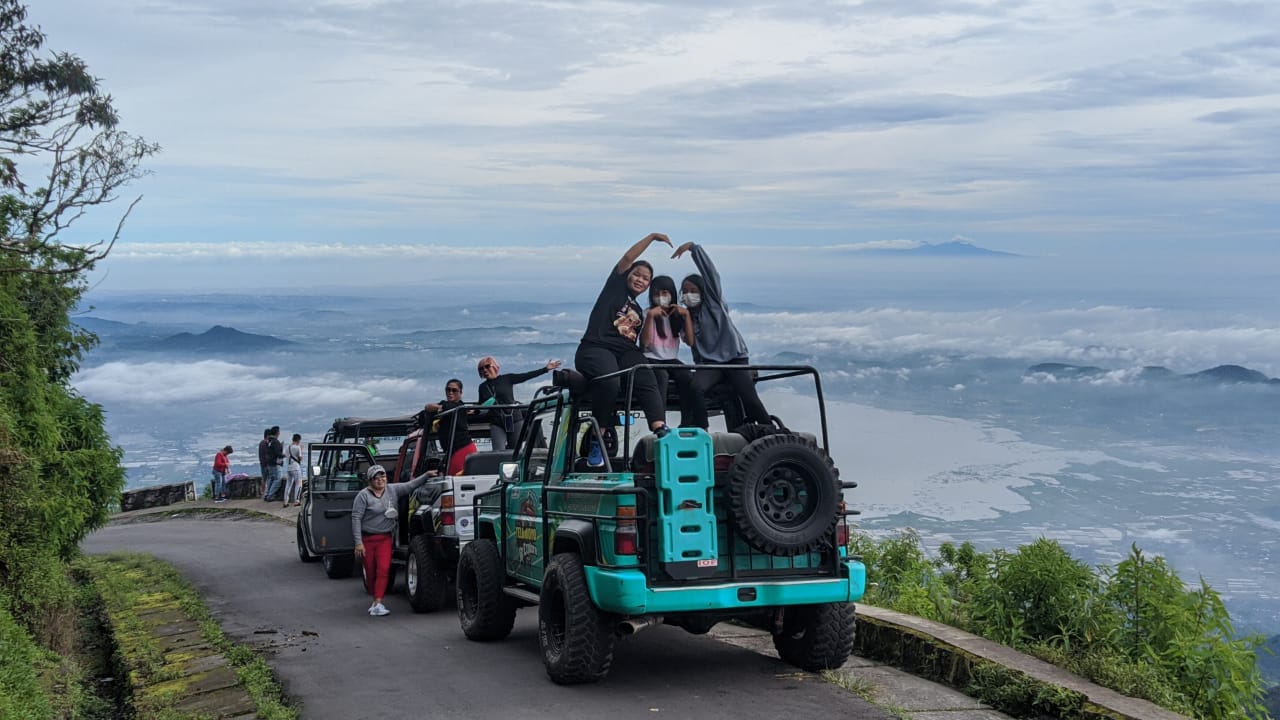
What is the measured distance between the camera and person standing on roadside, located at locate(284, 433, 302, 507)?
32.4m

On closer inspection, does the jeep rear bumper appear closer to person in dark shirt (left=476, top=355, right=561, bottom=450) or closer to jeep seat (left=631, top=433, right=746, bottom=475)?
jeep seat (left=631, top=433, right=746, bottom=475)

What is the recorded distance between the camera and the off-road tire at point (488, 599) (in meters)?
12.3

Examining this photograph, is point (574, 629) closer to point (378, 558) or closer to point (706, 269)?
point (706, 269)

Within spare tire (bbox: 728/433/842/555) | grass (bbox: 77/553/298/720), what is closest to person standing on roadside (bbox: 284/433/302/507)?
grass (bbox: 77/553/298/720)

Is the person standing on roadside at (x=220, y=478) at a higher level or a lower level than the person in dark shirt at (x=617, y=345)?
lower

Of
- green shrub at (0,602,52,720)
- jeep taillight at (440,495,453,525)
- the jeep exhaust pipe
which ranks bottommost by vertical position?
green shrub at (0,602,52,720)

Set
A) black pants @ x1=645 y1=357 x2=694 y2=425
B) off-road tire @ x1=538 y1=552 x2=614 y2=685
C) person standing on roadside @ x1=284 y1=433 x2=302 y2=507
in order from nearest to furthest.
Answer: off-road tire @ x1=538 y1=552 x2=614 y2=685
black pants @ x1=645 y1=357 x2=694 y2=425
person standing on roadside @ x1=284 y1=433 x2=302 y2=507

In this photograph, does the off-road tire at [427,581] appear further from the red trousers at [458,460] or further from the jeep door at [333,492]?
the jeep door at [333,492]

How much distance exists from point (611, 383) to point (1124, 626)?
4.34 meters

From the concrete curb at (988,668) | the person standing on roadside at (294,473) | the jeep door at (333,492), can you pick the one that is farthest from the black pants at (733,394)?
the person standing on roadside at (294,473)

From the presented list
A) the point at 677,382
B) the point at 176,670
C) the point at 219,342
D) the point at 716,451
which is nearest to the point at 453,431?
the point at 176,670

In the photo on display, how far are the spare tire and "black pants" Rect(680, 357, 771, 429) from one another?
1.18m

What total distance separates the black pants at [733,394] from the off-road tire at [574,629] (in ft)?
5.20

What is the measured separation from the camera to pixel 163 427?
16000 cm
